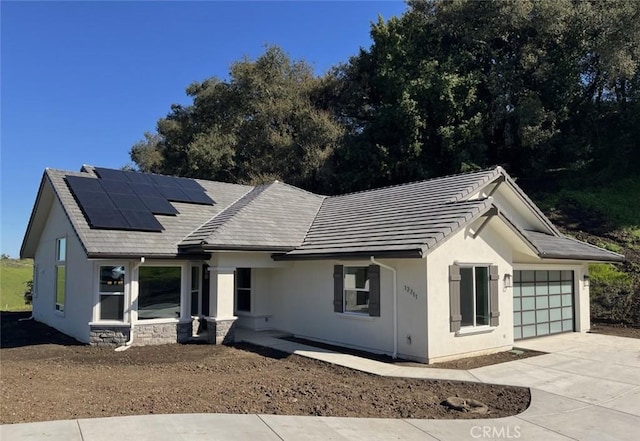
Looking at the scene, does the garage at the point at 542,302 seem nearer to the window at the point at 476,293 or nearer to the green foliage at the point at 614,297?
the window at the point at 476,293

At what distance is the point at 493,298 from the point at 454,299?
1.57 meters

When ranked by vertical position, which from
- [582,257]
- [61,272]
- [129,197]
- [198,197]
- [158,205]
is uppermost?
[198,197]

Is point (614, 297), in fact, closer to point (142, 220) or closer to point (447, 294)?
point (447, 294)

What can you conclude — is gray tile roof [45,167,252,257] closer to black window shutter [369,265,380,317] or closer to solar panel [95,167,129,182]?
solar panel [95,167,129,182]

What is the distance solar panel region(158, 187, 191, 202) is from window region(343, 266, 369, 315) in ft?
23.1

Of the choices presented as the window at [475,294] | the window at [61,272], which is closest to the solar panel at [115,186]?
the window at [61,272]

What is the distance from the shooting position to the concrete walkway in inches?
229

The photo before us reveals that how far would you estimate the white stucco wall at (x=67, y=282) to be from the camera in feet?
44.3

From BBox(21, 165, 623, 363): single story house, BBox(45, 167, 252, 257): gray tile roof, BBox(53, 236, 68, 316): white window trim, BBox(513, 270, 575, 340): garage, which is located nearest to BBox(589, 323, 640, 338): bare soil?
BBox(21, 165, 623, 363): single story house

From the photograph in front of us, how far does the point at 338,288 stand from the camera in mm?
12789

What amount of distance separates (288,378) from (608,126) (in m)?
27.7

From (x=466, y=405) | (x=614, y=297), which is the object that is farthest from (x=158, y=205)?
(x=614, y=297)

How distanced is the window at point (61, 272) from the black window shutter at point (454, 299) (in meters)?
11.9

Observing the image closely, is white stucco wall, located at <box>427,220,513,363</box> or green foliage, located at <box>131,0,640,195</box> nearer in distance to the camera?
white stucco wall, located at <box>427,220,513,363</box>
